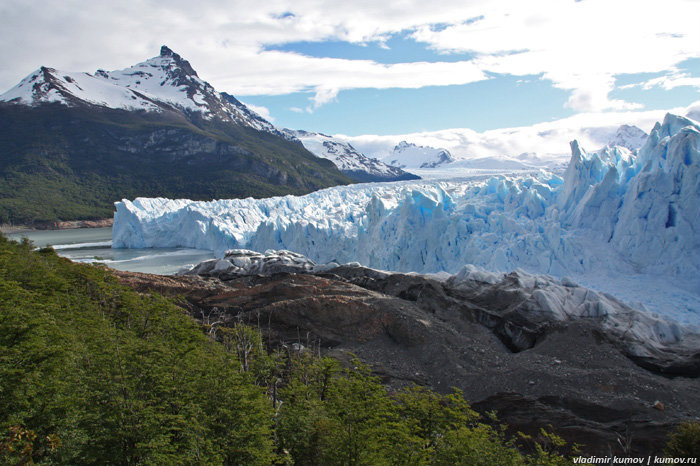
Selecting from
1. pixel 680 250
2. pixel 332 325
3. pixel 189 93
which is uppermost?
pixel 189 93

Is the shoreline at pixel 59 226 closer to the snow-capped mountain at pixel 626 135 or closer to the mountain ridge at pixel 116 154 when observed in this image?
the mountain ridge at pixel 116 154

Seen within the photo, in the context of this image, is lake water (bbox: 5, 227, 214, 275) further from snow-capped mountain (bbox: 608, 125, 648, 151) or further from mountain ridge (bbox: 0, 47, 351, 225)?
snow-capped mountain (bbox: 608, 125, 648, 151)

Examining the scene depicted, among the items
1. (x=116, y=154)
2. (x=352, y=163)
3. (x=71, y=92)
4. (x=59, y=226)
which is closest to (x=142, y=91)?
(x=71, y=92)

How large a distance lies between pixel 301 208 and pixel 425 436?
1454 inches

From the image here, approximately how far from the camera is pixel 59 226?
65.1 metres

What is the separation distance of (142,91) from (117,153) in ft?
176

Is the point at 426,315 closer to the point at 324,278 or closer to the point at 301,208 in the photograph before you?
the point at 324,278

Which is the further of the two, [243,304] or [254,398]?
[243,304]

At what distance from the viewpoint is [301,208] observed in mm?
43375

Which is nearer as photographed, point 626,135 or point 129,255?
point 129,255

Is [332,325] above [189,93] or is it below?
below

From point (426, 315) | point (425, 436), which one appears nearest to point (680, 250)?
point (426, 315)

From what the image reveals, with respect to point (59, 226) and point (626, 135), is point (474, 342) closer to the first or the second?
point (59, 226)

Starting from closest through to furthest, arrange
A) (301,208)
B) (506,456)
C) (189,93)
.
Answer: (506,456)
(301,208)
(189,93)
